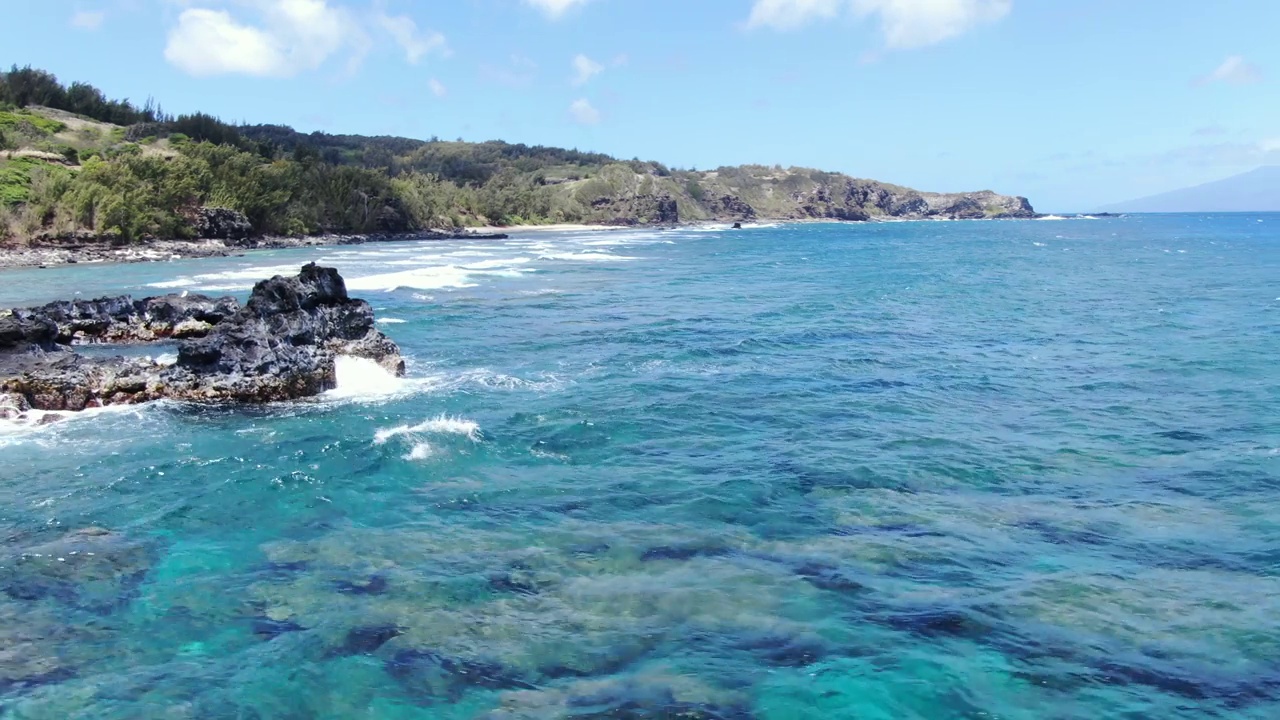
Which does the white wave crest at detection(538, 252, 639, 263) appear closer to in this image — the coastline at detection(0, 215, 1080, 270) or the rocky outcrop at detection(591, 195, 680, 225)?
the coastline at detection(0, 215, 1080, 270)

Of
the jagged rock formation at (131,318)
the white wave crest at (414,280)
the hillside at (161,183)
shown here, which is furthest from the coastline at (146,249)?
the jagged rock formation at (131,318)

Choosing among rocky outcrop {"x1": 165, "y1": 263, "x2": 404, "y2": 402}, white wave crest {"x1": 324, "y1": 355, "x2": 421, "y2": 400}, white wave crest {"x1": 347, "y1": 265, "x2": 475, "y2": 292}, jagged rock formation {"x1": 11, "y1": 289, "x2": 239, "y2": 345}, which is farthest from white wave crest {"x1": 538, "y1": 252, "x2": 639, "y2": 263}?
white wave crest {"x1": 324, "y1": 355, "x2": 421, "y2": 400}

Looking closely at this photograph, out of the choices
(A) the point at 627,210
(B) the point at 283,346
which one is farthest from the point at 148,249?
(A) the point at 627,210

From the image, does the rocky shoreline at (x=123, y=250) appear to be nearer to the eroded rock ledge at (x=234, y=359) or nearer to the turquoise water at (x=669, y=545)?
the eroded rock ledge at (x=234, y=359)

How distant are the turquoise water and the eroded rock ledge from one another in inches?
39.5

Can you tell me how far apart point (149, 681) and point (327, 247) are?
87.3 metres

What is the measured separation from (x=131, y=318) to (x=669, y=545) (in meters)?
25.7

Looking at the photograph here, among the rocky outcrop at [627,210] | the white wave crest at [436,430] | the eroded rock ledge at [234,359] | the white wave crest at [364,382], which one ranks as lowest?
the white wave crest at [436,430]

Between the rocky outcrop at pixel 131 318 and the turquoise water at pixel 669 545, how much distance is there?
33.5 feet

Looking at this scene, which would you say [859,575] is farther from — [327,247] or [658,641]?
[327,247]

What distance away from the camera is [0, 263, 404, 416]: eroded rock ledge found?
20125mm

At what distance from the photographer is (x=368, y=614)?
10203 mm

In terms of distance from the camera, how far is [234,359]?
20766 millimetres

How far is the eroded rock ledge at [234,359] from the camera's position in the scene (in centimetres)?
2012
